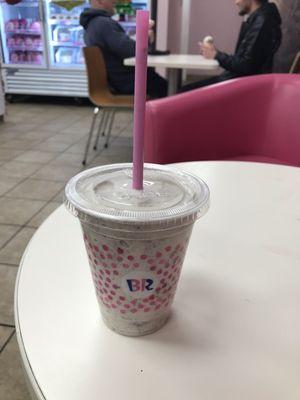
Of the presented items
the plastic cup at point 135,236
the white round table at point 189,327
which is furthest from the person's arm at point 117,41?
the plastic cup at point 135,236

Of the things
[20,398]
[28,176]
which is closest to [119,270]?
[20,398]

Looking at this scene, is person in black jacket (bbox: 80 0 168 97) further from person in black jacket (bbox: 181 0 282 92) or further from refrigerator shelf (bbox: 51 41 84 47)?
refrigerator shelf (bbox: 51 41 84 47)

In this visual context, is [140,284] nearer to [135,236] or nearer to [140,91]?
[135,236]

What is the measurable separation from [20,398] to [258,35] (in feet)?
6.98

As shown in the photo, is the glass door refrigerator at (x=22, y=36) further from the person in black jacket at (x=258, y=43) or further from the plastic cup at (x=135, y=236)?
the plastic cup at (x=135, y=236)

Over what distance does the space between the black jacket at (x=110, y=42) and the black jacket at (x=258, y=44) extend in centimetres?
76

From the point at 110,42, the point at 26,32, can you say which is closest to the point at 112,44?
the point at 110,42

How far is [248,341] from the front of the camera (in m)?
0.40

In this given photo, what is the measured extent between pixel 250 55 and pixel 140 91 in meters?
2.10

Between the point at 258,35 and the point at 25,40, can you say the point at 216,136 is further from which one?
the point at 25,40

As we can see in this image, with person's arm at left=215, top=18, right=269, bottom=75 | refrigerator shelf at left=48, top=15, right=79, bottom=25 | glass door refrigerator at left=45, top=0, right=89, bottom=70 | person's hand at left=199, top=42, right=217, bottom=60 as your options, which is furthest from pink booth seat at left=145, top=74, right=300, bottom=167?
refrigerator shelf at left=48, top=15, right=79, bottom=25

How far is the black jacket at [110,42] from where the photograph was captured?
2662mm

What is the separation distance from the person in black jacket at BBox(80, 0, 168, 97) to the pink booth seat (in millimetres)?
1292

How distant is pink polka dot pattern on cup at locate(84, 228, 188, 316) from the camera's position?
1.14 feet
